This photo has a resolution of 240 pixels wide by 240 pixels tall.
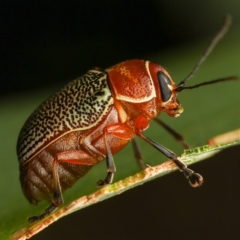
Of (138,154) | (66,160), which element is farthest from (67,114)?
(138,154)

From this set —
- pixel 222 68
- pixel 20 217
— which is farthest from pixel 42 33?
pixel 20 217

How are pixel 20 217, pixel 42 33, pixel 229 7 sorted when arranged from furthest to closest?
1. pixel 42 33
2. pixel 229 7
3. pixel 20 217

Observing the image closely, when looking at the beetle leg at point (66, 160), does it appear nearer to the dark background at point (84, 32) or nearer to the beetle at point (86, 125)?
the beetle at point (86, 125)

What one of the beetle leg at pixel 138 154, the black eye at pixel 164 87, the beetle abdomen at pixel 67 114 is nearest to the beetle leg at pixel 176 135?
the beetle leg at pixel 138 154

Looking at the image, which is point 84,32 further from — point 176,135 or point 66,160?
point 66,160

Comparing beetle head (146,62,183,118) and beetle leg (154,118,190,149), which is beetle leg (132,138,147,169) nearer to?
beetle leg (154,118,190,149)

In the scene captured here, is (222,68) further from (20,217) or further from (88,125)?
(20,217)

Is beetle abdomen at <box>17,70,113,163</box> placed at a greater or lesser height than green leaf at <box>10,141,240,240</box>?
greater

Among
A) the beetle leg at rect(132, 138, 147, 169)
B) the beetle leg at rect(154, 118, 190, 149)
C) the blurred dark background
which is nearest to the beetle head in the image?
the beetle leg at rect(154, 118, 190, 149)
